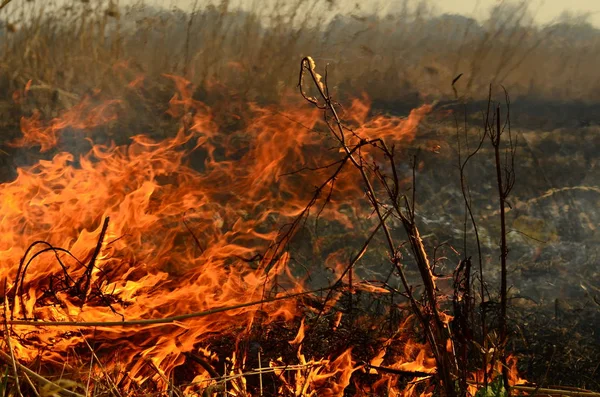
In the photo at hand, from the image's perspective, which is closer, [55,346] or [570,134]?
[55,346]

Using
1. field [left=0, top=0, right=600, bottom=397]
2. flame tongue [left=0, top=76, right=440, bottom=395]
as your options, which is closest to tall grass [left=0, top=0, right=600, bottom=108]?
field [left=0, top=0, right=600, bottom=397]

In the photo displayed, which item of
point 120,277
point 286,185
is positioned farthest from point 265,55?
point 120,277

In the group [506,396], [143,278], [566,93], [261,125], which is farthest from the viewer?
[566,93]

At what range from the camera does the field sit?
3.08 m

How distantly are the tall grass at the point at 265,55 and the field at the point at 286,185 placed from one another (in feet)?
0.08

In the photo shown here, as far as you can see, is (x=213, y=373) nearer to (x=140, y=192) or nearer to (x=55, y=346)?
(x=55, y=346)

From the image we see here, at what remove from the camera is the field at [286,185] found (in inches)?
121

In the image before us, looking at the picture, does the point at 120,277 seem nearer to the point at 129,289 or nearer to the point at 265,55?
the point at 129,289

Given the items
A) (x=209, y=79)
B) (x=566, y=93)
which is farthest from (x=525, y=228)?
(x=209, y=79)

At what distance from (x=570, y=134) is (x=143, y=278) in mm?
5311

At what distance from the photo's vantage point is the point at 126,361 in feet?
9.14

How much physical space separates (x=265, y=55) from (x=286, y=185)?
180cm

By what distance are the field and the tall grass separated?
0.9 inches

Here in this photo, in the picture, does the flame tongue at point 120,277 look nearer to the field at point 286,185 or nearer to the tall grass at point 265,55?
the field at point 286,185
